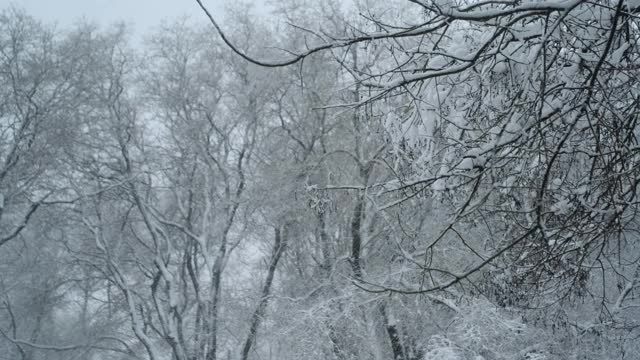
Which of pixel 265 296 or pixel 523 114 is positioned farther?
pixel 265 296

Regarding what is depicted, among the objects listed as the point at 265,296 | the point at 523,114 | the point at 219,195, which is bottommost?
the point at 523,114

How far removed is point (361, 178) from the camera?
37.6 feet

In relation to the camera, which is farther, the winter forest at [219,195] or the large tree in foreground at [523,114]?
the winter forest at [219,195]

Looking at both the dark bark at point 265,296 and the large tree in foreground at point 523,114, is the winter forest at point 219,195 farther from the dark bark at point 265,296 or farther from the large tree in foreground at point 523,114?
the large tree in foreground at point 523,114

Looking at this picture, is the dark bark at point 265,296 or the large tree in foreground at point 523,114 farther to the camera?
the dark bark at point 265,296

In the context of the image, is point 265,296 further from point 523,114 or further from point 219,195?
point 523,114

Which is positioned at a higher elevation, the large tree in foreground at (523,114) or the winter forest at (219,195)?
the winter forest at (219,195)

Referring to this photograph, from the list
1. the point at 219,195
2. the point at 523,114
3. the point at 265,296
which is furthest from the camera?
the point at 219,195

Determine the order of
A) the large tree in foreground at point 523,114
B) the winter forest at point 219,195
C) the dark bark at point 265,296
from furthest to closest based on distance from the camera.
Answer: the dark bark at point 265,296, the winter forest at point 219,195, the large tree in foreground at point 523,114

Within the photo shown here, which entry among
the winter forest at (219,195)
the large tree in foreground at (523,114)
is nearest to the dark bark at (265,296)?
the winter forest at (219,195)

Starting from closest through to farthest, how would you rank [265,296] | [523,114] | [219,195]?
[523,114]
[265,296]
[219,195]

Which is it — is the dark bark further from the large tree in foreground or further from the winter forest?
the large tree in foreground

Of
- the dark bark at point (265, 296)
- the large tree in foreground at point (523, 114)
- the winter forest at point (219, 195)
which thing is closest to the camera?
the large tree in foreground at point (523, 114)

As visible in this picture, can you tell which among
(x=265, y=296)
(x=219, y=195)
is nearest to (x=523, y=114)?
(x=265, y=296)
